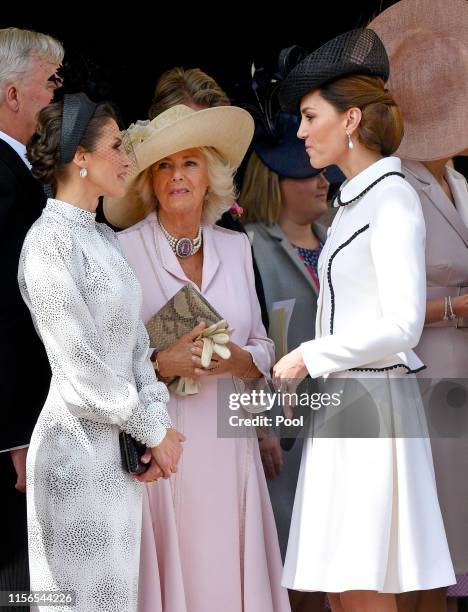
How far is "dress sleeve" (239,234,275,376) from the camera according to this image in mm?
4395

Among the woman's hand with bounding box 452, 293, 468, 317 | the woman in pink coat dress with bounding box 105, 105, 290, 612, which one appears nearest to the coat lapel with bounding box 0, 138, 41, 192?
the woman in pink coat dress with bounding box 105, 105, 290, 612

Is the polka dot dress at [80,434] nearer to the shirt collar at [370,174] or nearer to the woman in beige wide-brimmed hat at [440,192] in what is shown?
the shirt collar at [370,174]

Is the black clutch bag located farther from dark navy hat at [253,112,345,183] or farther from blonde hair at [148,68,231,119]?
dark navy hat at [253,112,345,183]

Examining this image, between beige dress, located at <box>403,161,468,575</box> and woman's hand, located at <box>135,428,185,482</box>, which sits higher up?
beige dress, located at <box>403,161,468,575</box>

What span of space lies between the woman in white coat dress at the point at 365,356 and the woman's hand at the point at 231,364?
0.39m

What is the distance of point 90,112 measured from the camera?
381 cm

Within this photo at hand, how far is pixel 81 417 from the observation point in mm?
3605

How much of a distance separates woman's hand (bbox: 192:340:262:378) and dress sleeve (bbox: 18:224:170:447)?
58 centimetres

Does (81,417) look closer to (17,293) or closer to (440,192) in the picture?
(17,293)

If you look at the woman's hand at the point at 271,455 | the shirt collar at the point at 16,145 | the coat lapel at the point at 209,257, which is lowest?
the woman's hand at the point at 271,455

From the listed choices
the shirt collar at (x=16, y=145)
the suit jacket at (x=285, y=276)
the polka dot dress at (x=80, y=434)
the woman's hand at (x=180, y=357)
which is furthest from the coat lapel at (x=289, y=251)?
the polka dot dress at (x=80, y=434)

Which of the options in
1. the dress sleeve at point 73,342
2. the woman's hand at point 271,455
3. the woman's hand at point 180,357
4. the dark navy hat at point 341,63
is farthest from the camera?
the woman's hand at point 271,455

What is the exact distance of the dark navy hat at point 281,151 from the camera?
5246 mm

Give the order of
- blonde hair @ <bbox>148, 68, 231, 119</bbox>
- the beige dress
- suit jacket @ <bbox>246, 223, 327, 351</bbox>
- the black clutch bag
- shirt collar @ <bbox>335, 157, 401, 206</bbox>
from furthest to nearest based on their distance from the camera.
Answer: suit jacket @ <bbox>246, 223, 327, 351</bbox> → blonde hair @ <bbox>148, 68, 231, 119</bbox> → the beige dress → shirt collar @ <bbox>335, 157, 401, 206</bbox> → the black clutch bag
